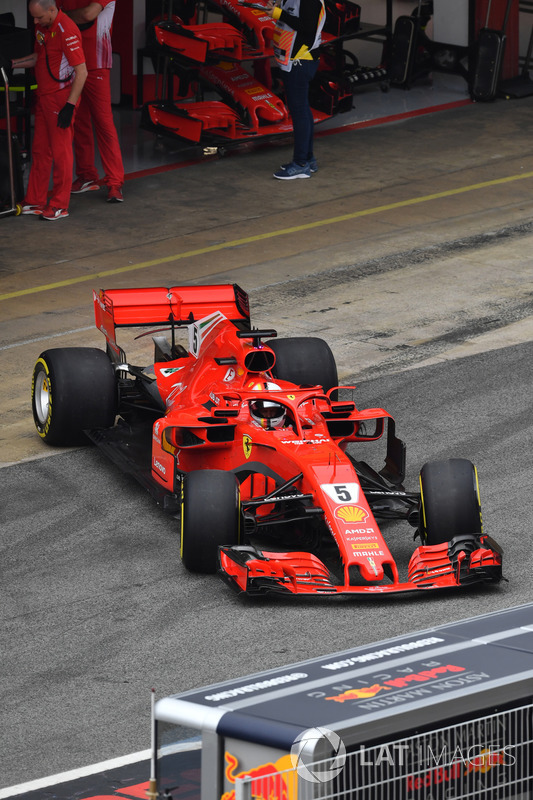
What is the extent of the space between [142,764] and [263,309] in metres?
7.46

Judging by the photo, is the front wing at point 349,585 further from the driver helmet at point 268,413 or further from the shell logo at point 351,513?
the driver helmet at point 268,413

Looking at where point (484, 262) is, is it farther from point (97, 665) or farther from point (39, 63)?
point (97, 665)

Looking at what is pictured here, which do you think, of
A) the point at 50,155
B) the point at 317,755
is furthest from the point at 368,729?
the point at 50,155

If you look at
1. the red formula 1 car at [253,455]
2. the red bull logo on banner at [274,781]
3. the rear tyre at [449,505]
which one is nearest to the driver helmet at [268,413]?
the red formula 1 car at [253,455]

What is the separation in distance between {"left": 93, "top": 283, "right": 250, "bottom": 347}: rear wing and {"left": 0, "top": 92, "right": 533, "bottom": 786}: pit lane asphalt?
1.03 meters

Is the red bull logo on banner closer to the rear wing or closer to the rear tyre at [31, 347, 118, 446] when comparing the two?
the rear tyre at [31, 347, 118, 446]

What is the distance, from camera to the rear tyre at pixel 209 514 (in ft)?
27.6

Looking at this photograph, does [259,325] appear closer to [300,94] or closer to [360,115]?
[300,94]

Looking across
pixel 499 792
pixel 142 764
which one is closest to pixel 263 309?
pixel 142 764

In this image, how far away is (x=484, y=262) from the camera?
1492 centimetres

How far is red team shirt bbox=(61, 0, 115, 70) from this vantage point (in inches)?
635

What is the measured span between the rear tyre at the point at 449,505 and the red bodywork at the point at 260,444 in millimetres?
186

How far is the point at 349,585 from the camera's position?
8.29 meters

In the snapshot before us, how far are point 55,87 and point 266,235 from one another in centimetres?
268
